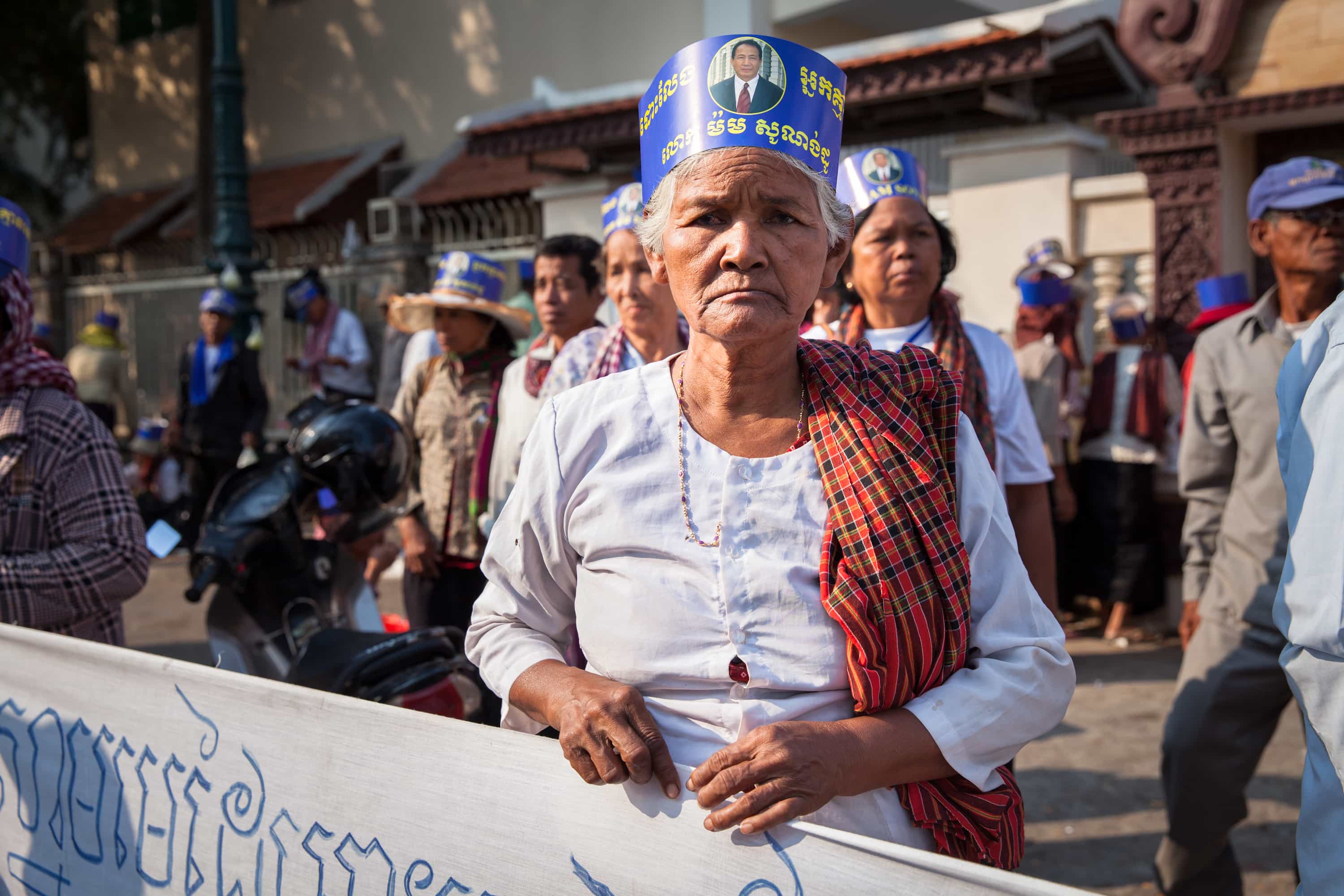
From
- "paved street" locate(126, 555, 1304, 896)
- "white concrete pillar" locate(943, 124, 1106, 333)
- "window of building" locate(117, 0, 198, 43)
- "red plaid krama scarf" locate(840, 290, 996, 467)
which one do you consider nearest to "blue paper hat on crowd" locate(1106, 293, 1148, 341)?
"white concrete pillar" locate(943, 124, 1106, 333)

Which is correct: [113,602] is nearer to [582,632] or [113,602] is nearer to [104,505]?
[104,505]

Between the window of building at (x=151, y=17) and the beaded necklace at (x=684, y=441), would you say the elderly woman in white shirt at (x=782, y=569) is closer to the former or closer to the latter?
the beaded necklace at (x=684, y=441)

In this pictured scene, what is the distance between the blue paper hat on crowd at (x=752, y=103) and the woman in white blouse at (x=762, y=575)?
0.10 ft

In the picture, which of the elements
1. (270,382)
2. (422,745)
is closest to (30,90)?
(270,382)

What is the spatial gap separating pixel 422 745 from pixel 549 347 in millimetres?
2705

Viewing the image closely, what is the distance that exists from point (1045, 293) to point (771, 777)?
628 centimetres

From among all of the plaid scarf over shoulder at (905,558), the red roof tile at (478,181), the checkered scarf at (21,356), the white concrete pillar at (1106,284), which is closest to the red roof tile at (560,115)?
the red roof tile at (478,181)

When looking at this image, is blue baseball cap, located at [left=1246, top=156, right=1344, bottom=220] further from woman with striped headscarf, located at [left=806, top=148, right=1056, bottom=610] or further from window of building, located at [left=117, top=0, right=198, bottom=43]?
window of building, located at [left=117, top=0, right=198, bottom=43]

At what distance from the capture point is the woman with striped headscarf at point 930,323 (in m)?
3.29

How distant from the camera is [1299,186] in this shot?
11.0 feet

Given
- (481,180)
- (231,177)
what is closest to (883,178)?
(231,177)

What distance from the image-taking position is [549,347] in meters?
4.52

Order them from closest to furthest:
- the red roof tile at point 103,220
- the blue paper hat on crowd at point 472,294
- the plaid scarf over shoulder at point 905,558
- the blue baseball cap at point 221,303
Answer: the plaid scarf over shoulder at point 905,558 → the blue paper hat on crowd at point 472,294 → the blue baseball cap at point 221,303 → the red roof tile at point 103,220

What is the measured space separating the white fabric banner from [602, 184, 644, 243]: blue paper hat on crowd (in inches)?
88.3
